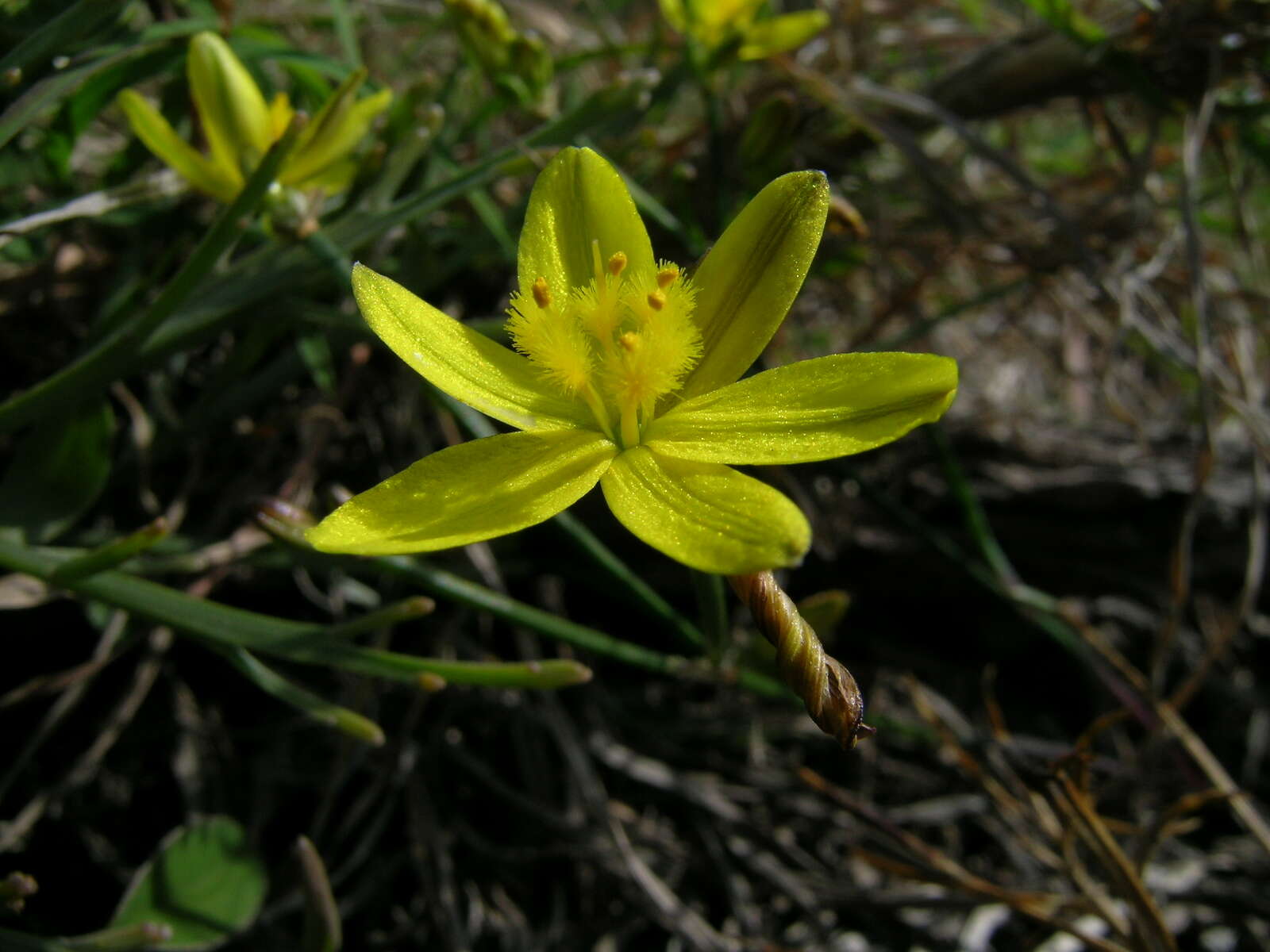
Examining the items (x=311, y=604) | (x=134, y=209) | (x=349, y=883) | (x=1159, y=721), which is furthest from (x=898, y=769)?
(x=134, y=209)

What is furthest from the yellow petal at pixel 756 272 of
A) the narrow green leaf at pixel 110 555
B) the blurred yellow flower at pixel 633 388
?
the narrow green leaf at pixel 110 555

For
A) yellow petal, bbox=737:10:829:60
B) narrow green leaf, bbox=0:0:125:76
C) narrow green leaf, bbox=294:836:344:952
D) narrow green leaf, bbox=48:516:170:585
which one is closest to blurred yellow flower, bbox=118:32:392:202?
narrow green leaf, bbox=0:0:125:76

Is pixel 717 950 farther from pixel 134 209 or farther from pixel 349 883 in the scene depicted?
pixel 134 209

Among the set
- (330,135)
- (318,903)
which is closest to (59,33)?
(330,135)

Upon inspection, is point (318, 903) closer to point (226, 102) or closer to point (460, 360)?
point (460, 360)

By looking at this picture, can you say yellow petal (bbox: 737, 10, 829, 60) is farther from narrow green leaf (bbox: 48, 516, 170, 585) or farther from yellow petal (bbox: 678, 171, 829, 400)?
narrow green leaf (bbox: 48, 516, 170, 585)
